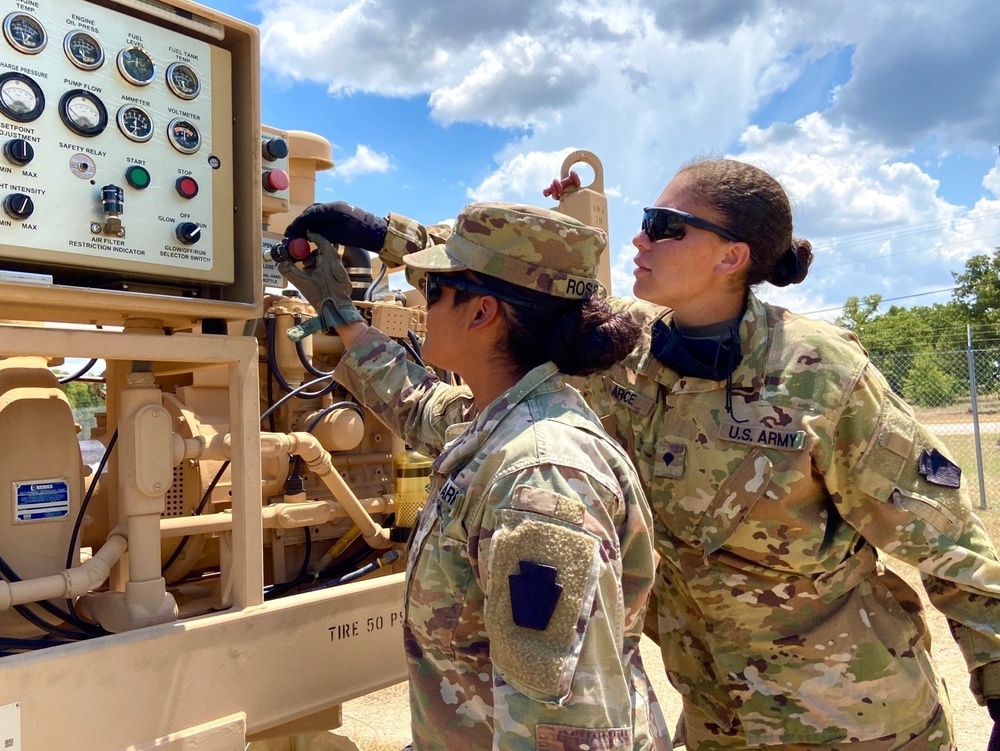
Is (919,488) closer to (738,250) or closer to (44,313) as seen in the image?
(738,250)

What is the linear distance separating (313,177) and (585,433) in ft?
6.75

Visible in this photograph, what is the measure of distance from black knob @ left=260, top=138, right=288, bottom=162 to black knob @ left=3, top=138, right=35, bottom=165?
0.72 meters

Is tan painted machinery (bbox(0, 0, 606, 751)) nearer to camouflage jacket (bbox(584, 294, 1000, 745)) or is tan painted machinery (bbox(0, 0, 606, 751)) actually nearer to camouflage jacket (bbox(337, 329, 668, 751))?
camouflage jacket (bbox(337, 329, 668, 751))

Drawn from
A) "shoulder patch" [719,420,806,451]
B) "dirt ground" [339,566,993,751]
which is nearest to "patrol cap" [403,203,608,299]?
"shoulder patch" [719,420,806,451]

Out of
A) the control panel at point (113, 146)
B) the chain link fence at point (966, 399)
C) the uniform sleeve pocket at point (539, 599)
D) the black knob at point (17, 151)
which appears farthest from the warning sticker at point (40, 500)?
the chain link fence at point (966, 399)

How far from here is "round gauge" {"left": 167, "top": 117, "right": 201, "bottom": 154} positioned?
70.9 inches

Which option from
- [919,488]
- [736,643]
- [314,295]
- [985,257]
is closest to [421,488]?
[314,295]

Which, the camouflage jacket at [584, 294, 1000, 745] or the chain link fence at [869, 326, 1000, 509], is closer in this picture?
the camouflage jacket at [584, 294, 1000, 745]

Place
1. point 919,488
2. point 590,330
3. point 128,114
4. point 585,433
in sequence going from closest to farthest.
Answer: point 585,433, point 590,330, point 128,114, point 919,488

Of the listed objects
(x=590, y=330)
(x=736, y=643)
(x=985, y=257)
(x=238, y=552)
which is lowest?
(x=736, y=643)

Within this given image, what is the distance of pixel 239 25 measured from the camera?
1937 mm

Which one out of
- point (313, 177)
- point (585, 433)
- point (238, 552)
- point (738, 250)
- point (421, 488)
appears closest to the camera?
point (585, 433)

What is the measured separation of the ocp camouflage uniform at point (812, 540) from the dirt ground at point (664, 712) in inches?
85.2

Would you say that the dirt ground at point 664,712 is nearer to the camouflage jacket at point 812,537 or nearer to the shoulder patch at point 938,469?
the camouflage jacket at point 812,537
